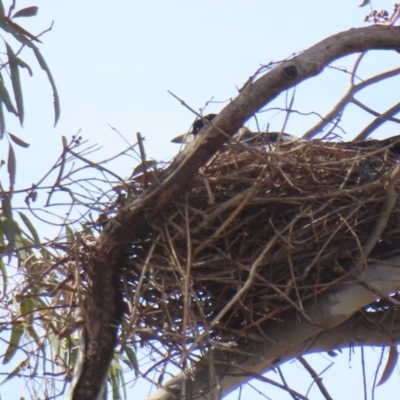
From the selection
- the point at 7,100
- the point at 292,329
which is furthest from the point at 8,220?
the point at 292,329

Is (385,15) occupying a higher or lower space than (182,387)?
higher

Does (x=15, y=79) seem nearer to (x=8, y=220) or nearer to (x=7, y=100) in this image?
(x=7, y=100)

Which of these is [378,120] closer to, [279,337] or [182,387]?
[279,337]

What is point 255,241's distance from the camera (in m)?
2.49

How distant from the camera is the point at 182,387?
2.32 m

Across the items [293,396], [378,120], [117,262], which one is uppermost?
[378,120]

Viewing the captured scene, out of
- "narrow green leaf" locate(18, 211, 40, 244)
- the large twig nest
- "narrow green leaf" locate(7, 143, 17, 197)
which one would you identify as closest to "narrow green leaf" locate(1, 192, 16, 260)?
"narrow green leaf" locate(7, 143, 17, 197)

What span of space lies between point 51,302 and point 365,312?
0.99 m

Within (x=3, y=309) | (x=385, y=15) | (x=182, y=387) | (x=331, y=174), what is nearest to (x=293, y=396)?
(x=182, y=387)

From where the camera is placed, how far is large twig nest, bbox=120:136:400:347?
7.79 feet

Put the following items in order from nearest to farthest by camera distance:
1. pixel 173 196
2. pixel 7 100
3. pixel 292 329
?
pixel 173 196 < pixel 292 329 < pixel 7 100

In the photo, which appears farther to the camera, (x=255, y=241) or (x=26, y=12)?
(x=26, y=12)

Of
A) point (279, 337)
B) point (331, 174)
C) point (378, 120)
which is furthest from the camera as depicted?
point (378, 120)

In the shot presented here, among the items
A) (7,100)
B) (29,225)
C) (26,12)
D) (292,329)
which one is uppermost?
(26,12)
